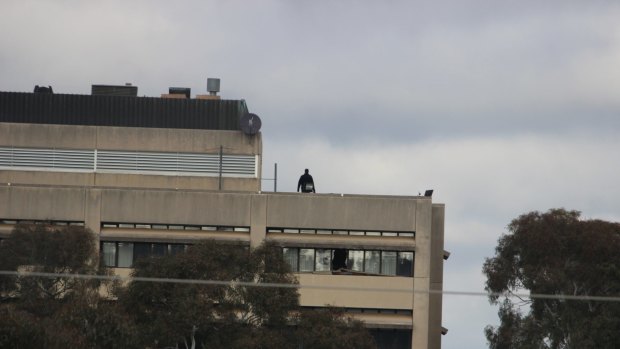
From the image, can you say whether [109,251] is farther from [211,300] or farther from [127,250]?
[211,300]

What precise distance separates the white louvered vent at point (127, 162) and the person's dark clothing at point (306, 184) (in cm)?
326

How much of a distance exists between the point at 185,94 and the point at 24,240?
28598mm

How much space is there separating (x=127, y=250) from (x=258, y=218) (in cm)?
754

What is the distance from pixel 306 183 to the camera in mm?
102688

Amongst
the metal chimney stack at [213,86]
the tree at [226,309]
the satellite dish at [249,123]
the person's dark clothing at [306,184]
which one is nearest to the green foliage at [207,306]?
the tree at [226,309]

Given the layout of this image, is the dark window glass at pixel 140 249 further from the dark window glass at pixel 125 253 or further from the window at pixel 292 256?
the window at pixel 292 256

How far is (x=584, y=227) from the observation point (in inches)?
3600

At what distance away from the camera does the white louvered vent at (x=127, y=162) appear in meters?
104

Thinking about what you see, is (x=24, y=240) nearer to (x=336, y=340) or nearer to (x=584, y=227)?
(x=336, y=340)

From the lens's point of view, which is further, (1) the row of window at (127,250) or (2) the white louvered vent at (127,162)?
(2) the white louvered vent at (127,162)

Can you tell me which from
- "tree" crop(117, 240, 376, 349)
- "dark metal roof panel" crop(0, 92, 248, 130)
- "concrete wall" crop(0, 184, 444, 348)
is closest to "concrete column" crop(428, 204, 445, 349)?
"concrete wall" crop(0, 184, 444, 348)

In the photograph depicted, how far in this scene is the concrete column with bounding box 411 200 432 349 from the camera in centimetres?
9656

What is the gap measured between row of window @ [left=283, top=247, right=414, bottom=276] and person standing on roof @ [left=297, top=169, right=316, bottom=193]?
17.7 ft

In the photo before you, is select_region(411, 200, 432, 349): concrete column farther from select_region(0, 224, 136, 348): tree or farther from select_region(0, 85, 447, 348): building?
select_region(0, 224, 136, 348): tree
